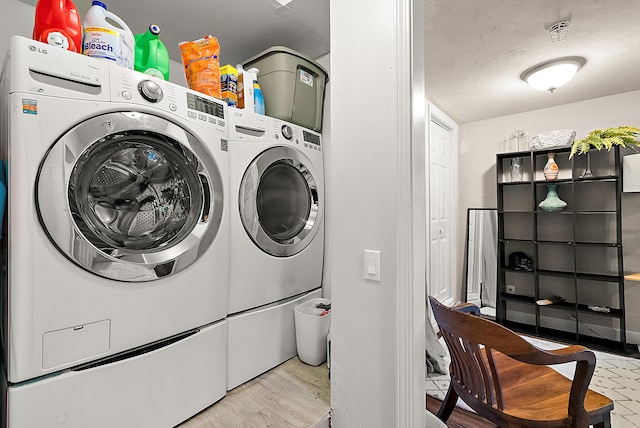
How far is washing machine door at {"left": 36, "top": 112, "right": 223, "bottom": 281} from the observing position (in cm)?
96

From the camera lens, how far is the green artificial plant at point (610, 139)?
2.59 m

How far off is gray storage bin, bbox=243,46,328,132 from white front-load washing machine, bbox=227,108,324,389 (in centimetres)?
11

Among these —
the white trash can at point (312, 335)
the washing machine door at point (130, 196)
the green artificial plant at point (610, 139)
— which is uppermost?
the green artificial plant at point (610, 139)

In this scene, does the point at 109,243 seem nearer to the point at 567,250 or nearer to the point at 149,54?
the point at 149,54

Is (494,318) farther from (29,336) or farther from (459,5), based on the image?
(29,336)

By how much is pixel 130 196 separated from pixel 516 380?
1.94 metres

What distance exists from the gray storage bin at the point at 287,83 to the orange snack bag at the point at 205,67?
0.38 metres

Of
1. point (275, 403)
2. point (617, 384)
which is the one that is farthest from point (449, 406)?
point (617, 384)

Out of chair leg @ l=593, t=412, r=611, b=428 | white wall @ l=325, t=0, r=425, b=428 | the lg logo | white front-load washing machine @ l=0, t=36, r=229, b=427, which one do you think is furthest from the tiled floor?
the lg logo

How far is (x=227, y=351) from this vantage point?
1.45m

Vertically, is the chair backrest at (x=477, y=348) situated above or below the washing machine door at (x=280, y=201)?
below

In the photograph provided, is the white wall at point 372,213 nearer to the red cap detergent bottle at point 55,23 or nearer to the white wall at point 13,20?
the red cap detergent bottle at point 55,23

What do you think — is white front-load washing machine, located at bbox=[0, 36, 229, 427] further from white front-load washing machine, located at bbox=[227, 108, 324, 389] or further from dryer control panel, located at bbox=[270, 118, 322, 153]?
dryer control panel, located at bbox=[270, 118, 322, 153]

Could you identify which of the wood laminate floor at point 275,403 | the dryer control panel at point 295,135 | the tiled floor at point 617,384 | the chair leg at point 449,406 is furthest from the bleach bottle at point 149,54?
the tiled floor at point 617,384
